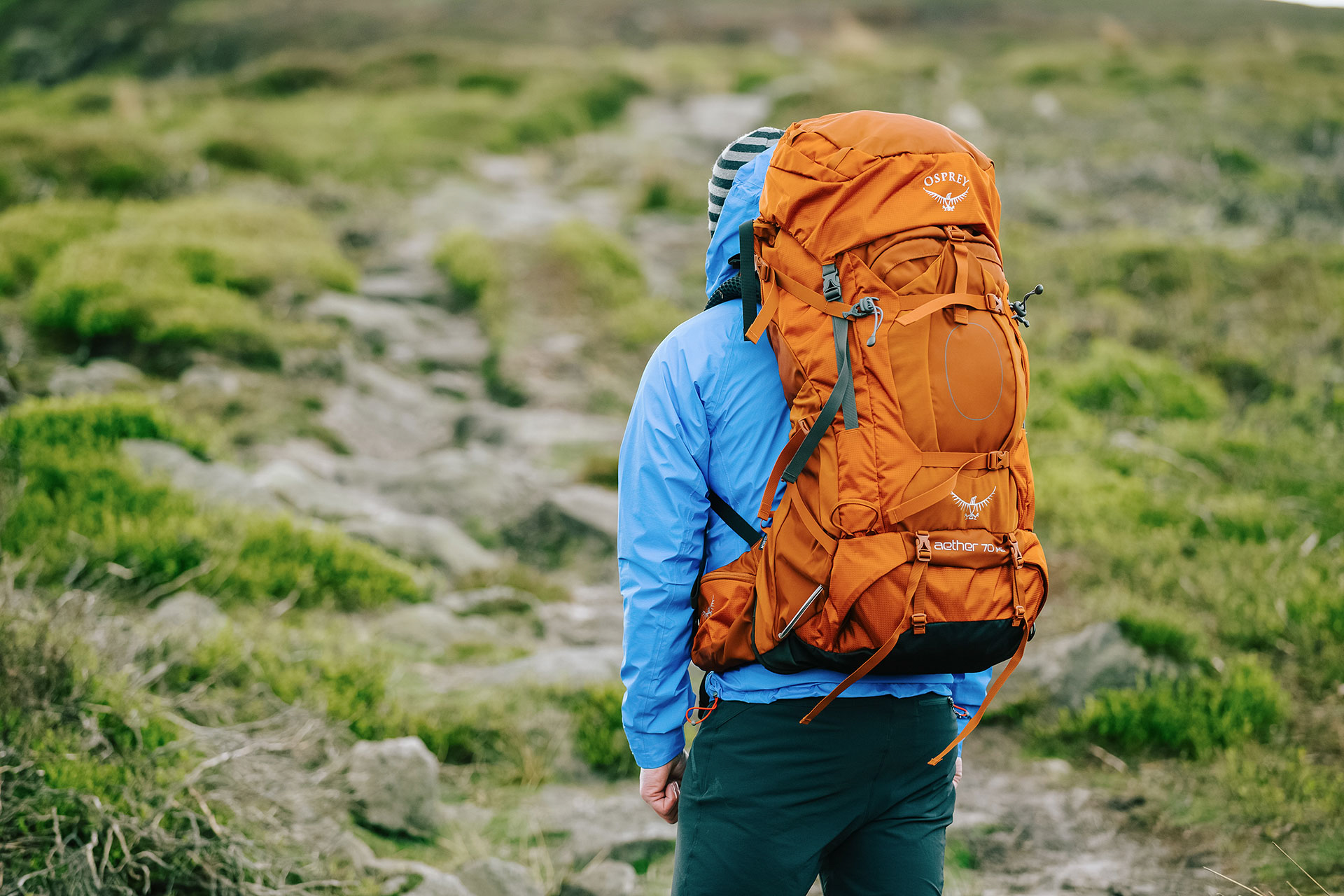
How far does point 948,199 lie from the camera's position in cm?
194

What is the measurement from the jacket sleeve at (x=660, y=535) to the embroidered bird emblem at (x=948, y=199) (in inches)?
24.7

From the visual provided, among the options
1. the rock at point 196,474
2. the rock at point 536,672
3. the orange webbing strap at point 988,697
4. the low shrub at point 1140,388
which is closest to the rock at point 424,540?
the rock at point 196,474

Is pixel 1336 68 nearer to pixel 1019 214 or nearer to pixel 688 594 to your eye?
pixel 1019 214

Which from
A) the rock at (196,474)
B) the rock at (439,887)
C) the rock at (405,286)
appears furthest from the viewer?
the rock at (405,286)

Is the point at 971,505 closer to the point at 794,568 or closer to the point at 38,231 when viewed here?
the point at 794,568

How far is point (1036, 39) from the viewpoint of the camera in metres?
42.0

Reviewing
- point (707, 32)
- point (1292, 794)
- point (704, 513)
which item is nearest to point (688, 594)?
point (704, 513)

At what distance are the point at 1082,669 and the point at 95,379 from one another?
7294mm

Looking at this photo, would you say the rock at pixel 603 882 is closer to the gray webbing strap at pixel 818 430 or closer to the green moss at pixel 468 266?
the gray webbing strap at pixel 818 430

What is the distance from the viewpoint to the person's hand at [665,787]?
2.23 meters

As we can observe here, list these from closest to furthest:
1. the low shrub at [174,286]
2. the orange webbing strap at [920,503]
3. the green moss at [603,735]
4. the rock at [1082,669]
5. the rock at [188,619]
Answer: the orange webbing strap at [920,503]
the rock at [188,619]
the green moss at [603,735]
the rock at [1082,669]
the low shrub at [174,286]

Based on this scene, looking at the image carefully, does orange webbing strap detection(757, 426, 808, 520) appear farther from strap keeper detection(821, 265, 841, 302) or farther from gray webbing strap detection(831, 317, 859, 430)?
strap keeper detection(821, 265, 841, 302)

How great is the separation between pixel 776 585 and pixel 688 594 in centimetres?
26

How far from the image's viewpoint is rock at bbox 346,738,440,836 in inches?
146
